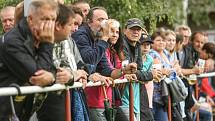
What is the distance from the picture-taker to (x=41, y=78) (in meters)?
5.21

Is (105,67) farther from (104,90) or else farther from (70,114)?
(70,114)

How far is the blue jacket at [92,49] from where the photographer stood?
6.94 meters

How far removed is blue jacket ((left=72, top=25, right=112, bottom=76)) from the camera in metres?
6.94

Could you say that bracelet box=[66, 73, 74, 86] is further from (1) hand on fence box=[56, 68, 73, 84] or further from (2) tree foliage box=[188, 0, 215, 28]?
(2) tree foliage box=[188, 0, 215, 28]

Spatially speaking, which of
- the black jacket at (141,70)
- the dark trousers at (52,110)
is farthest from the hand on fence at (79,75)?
the black jacket at (141,70)

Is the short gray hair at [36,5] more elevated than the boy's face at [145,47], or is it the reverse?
the short gray hair at [36,5]

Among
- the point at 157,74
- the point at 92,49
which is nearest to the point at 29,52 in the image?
the point at 92,49

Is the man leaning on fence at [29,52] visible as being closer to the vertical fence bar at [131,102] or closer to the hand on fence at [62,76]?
the hand on fence at [62,76]

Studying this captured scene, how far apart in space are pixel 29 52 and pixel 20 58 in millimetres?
114

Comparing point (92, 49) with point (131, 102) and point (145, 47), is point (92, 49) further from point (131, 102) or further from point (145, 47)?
point (145, 47)

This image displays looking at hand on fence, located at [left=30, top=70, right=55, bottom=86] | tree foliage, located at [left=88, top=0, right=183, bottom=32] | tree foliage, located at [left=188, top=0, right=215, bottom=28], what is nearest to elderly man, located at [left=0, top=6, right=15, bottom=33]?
hand on fence, located at [left=30, top=70, right=55, bottom=86]

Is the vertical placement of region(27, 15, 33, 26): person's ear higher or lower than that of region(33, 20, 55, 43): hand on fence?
higher

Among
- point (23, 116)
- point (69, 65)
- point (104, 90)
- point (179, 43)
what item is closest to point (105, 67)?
point (104, 90)

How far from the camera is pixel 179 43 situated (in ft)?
35.0
